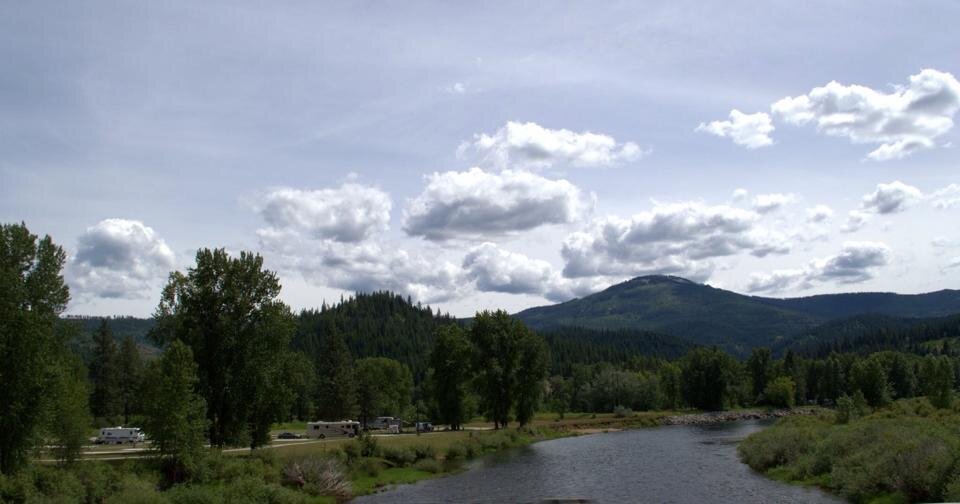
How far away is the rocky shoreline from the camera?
412 ft

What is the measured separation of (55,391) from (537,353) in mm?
65719

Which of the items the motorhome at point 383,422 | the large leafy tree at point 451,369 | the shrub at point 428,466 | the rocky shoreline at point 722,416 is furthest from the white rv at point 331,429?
the rocky shoreline at point 722,416

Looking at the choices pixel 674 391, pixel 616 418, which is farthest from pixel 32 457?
pixel 674 391

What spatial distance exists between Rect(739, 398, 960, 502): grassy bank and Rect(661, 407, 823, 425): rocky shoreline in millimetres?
68941

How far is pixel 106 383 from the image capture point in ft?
361

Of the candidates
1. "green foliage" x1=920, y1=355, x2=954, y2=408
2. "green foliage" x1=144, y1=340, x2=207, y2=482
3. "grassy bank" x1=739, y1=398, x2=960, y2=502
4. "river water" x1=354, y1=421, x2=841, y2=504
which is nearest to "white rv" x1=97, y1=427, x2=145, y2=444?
"river water" x1=354, y1=421, x2=841, y2=504

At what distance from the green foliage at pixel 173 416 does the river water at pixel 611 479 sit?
11.0m

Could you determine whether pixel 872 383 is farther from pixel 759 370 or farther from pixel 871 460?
pixel 871 460

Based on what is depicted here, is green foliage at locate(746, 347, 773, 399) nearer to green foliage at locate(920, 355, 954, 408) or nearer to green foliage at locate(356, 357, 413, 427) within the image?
green foliage at locate(920, 355, 954, 408)

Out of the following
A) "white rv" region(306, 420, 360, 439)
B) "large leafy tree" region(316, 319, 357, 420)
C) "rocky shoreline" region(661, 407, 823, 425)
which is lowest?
"rocky shoreline" region(661, 407, 823, 425)

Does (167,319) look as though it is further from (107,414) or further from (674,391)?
(674,391)

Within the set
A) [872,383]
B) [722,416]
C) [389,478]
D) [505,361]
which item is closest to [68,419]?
[389,478]

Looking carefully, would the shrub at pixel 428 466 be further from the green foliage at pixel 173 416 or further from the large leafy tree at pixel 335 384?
the large leafy tree at pixel 335 384

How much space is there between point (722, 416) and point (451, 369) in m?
64.8
